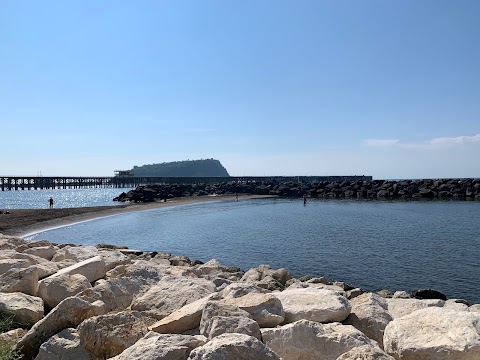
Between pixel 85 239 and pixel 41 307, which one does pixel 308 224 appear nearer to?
pixel 85 239

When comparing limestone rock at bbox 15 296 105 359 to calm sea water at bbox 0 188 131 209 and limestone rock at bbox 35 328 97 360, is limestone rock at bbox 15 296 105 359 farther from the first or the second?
calm sea water at bbox 0 188 131 209

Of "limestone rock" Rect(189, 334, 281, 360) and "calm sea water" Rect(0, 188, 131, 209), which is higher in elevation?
"limestone rock" Rect(189, 334, 281, 360)

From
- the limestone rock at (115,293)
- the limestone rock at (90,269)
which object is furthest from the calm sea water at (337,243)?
the limestone rock at (115,293)

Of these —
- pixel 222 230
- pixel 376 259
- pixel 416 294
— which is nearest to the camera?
pixel 416 294

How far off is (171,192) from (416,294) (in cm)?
6270

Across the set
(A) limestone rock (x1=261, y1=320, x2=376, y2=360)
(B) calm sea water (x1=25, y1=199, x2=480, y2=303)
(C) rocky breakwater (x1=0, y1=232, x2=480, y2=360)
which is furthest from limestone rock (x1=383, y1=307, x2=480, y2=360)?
(B) calm sea water (x1=25, y1=199, x2=480, y2=303)

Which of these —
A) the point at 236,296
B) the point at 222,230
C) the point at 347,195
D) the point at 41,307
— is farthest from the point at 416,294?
the point at 347,195

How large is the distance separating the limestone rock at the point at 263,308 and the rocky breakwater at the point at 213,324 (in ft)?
0.03

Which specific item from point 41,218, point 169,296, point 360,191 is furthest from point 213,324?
point 360,191

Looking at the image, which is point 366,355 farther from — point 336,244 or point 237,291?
point 336,244

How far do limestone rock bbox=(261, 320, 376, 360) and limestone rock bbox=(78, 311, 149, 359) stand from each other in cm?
129

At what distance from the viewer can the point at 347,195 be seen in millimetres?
68250

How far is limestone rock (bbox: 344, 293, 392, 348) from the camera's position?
4602 millimetres

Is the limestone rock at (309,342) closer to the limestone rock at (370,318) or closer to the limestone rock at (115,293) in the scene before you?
the limestone rock at (370,318)
